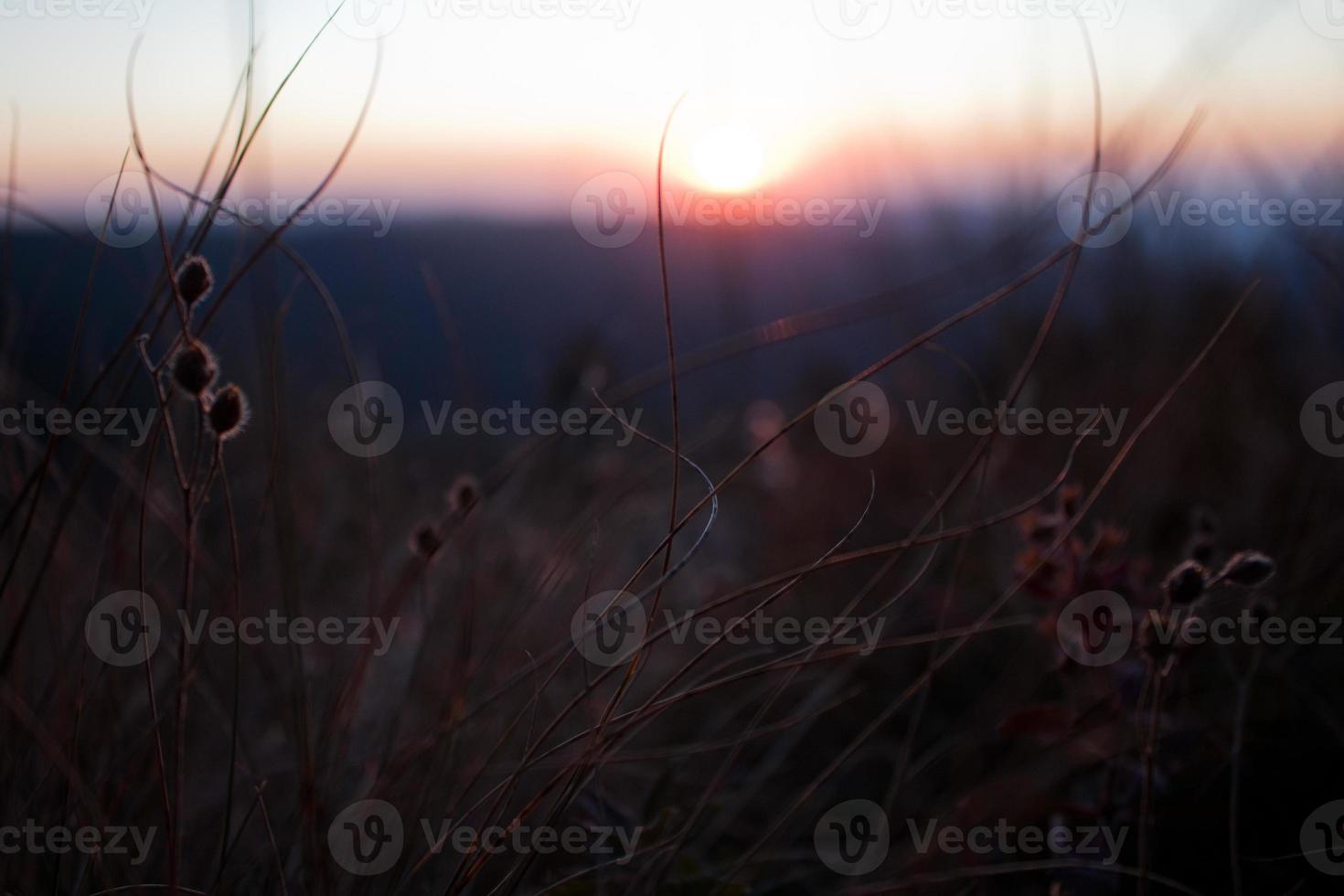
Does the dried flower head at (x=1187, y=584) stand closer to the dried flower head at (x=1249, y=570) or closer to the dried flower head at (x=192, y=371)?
the dried flower head at (x=1249, y=570)

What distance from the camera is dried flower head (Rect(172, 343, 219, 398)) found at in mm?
961

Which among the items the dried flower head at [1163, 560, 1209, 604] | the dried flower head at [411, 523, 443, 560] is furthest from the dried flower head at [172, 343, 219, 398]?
the dried flower head at [1163, 560, 1209, 604]

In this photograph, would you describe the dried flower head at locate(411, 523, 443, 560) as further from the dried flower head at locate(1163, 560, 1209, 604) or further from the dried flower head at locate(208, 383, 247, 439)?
the dried flower head at locate(1163, 560, 1209, 604)

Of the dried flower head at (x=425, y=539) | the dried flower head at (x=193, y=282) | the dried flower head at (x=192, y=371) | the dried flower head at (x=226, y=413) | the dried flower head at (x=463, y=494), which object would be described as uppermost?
the dried flower head at (x=193, y=282)

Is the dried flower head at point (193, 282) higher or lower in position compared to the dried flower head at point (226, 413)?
higher

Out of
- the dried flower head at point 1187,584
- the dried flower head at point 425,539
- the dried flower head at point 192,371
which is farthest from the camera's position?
the dried flower head at point 425,539

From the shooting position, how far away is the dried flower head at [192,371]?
0.96 metres

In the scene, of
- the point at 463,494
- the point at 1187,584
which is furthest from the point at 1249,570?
the point at 463,494

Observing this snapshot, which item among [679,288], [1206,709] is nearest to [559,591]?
[1206,709]

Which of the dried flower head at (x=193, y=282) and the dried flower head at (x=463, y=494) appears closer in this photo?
the dried flower head at (x=193, y=282)

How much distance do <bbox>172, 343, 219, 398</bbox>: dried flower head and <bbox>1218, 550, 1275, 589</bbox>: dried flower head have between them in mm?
1059

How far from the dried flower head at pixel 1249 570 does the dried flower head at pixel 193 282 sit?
1097mm

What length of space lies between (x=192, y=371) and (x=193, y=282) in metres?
0.11

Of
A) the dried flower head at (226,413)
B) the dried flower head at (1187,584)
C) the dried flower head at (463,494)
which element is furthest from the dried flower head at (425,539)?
the dried flower head at (1187,584)
